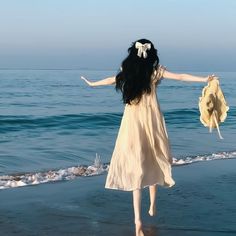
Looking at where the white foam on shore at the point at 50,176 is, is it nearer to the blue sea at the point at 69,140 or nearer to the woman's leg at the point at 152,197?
the blue sea at the point at 69,140

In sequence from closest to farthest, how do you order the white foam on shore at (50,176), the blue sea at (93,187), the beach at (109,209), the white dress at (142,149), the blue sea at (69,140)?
the white dress at (142,149), the beach at (109,209), the blue sea at (93,187), the white foam on shore at (50,176), the blue sea at (69,140)

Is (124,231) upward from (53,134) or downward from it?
upward

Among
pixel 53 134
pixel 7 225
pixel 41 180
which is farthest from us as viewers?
pixel 53 134

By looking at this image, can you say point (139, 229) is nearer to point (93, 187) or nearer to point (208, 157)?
point (93, 187)

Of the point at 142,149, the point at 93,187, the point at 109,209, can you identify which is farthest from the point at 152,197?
the point at 93,187

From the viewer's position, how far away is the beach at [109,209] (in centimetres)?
576

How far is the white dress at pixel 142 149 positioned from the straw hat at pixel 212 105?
48 centimetres

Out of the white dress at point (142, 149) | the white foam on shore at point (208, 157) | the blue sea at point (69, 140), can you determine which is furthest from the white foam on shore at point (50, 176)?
the white dress at point (142, 149)

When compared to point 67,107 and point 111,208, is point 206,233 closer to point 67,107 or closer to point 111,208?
point 111,208

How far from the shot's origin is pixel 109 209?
21.8ft

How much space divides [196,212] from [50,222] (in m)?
1.72

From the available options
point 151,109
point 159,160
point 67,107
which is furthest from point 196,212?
point 67,107

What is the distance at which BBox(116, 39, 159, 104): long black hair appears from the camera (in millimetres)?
5473

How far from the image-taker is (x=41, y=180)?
969cm
